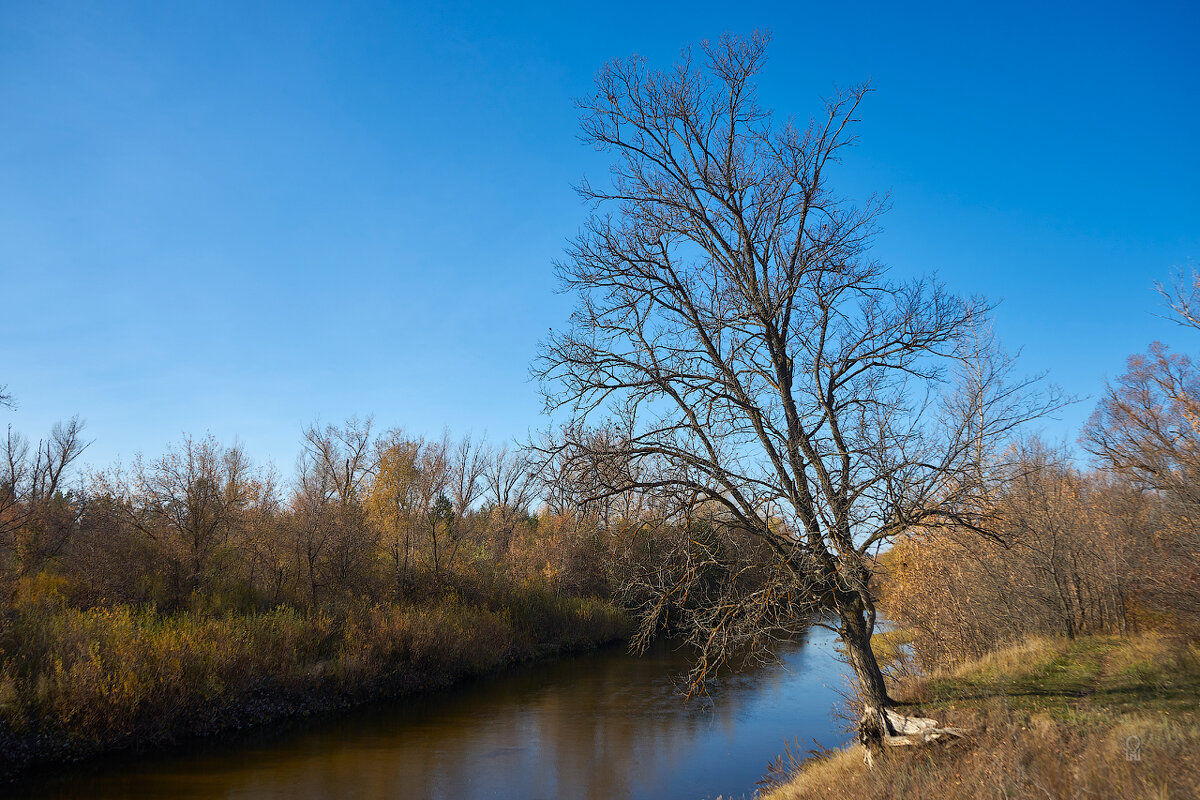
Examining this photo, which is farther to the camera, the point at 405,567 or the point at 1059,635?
the point at 405,567

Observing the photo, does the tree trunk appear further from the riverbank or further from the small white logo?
the riverbank

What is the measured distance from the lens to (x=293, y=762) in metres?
14.5

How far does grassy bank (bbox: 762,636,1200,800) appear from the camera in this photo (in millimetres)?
6293

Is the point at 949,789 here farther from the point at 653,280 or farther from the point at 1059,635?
the point at 1059,635

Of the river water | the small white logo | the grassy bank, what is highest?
the small white logo

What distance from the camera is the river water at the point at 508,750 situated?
12.9 m

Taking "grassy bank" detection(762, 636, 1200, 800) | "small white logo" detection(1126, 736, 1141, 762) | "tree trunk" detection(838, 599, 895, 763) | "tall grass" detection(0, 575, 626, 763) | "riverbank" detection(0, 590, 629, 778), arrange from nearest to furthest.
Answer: "grassy bank" detection(762, 636, 1200, 800), "small white logo" detection(1126, 736, 1141, 762), "tree trunk" detection(838, 599, 895, 763), "riverbank" detection(0, 590, 629, 778), "tall grass" detection(0, 575, 626, 763)

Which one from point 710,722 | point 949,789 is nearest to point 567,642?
point 710,722

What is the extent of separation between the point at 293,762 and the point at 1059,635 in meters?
18.7

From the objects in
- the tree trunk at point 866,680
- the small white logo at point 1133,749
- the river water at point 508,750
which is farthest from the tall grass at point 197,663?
the small white logo at point 1133,749

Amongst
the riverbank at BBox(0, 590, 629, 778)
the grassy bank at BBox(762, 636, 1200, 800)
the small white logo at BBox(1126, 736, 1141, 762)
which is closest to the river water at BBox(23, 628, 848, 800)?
the riverbank at BBox(0, 590, 629, 778)

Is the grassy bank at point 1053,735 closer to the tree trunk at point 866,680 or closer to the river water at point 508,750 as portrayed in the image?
the tree trunk at point 866,680

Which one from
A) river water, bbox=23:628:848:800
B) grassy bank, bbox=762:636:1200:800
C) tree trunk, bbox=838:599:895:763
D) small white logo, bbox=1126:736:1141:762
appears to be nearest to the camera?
grassy bank, bbox=762:636:1200:800

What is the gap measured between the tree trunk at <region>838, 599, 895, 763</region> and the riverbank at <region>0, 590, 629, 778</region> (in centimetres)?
1554
